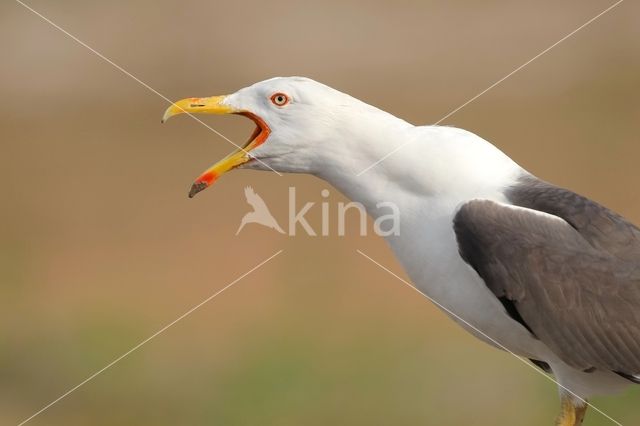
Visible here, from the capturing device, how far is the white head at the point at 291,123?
660 centimetres

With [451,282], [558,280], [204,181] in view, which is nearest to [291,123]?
[204,181]

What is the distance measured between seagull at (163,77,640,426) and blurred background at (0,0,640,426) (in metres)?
3.57

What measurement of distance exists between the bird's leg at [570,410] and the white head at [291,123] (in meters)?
1.43

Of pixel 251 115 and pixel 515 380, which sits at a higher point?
pixel 251 115

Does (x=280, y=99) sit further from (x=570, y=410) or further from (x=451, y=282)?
(x=570, y=410)

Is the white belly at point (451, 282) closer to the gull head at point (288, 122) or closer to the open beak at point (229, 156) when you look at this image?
the gull head at point (288, 122)

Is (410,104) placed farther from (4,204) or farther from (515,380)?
(515,380)

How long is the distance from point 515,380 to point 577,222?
4722 millimetres

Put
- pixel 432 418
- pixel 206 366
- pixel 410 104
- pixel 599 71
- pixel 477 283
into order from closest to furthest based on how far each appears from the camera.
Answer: pixel 477 283, pixel 432 418, pixel 206 366, pixel 410 104, pixel 599 71

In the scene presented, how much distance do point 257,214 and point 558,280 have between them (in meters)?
10.2

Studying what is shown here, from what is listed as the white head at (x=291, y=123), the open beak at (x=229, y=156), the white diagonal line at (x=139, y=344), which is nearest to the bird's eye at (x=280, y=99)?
the white head at (x=291, y=123)

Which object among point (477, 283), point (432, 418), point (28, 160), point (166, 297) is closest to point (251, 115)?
point (477, 283)

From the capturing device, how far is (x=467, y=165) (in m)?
6.48

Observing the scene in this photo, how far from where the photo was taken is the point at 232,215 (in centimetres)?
1620
